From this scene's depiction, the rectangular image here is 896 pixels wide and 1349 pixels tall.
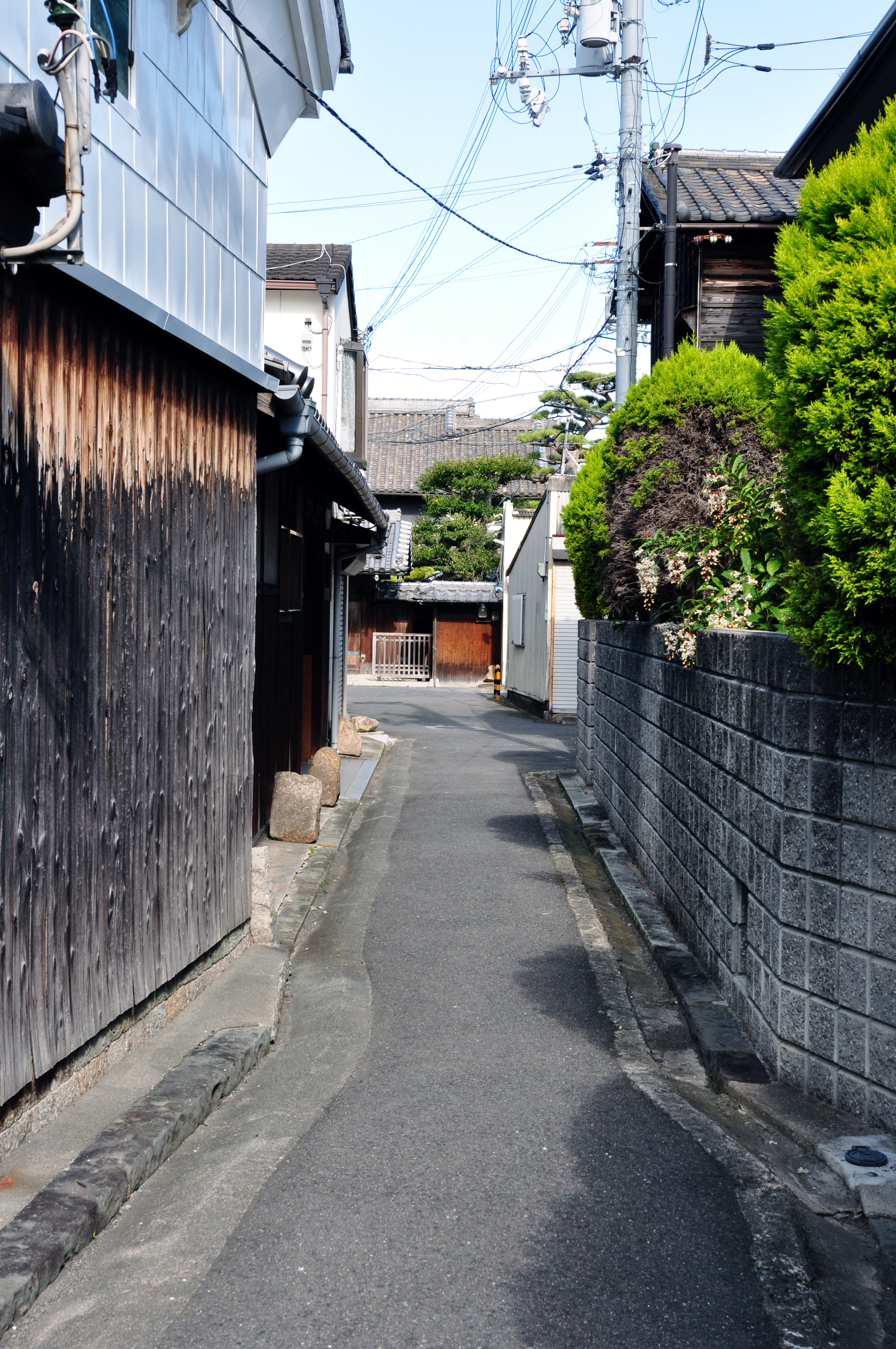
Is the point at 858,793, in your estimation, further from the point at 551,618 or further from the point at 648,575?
the point at 551,618

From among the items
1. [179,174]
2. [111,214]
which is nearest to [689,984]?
[111,214]

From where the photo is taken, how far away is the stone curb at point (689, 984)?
481 centimetres

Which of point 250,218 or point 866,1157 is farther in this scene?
point 250,218

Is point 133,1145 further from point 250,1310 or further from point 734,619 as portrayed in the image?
point 734,619

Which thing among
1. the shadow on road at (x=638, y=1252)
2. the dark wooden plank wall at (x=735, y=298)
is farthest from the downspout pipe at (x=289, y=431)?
the dark wooden plank wall at (x=735, y=298)

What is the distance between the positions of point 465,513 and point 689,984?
3249 cm

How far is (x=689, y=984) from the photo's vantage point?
6.02m

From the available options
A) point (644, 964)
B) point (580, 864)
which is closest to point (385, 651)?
point (580, 864)

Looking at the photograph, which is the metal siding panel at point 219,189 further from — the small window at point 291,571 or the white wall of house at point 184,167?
the small window at point 291,571

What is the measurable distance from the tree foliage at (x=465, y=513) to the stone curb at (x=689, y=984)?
26879 mm

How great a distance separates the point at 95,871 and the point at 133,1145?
3.61 ft

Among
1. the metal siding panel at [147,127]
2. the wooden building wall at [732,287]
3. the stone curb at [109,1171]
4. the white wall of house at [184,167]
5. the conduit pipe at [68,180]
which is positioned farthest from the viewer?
the wooden building wall at [732,287]

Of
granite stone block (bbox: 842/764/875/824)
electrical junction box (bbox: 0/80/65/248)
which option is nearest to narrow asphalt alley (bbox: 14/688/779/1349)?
granite stone block (bbox: 842/764/875/824)

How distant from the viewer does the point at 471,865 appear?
9695 millimetres
